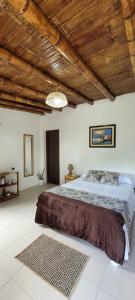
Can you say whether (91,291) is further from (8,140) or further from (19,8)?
(8,140)

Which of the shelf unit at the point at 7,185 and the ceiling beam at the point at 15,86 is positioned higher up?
the ceiling beam at the point at 15,86

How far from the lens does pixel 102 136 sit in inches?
159

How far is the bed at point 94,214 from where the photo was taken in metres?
1.84

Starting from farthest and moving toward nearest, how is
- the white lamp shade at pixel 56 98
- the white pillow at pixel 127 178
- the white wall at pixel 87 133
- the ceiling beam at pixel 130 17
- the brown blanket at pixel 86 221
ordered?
1. the white wall at pixel 87 133
2. the white pillow at pixel 127 178
3. the white lamp shade at pixel 56 98
4. the brown blanket at pixel 86 221
5. the ceiling beam at pixel 130 17

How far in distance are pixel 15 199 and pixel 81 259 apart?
2712 mm

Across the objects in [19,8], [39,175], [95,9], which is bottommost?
[39,175]

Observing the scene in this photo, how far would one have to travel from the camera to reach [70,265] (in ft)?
Answer: 5.93

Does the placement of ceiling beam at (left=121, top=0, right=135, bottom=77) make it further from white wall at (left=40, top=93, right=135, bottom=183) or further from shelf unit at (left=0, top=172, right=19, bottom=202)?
shelf unit at (left=0, top=172, right=19, bottom=202)

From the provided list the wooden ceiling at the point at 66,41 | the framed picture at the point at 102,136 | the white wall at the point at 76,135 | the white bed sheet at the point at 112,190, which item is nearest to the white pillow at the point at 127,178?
the white bed sheet at the point at 112,190

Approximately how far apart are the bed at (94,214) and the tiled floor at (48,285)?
0.41ft

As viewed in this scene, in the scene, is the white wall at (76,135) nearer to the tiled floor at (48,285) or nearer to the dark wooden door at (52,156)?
the dark wooden door at (52,156)

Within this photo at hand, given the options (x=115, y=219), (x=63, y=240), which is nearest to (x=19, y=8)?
(x=115, y=219)

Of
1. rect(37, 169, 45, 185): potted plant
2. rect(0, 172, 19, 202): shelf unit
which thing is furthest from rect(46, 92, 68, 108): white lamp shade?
rect(37, 169, 45, 185): potted plant

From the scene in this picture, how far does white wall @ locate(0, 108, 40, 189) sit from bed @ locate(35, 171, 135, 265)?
7.62 feet
